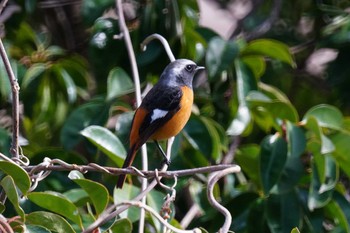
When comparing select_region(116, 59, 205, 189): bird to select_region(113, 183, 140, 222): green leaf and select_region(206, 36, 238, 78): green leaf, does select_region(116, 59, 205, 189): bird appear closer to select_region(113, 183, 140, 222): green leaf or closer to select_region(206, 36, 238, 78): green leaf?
select_region(113, 183, 140, 222): green leaf

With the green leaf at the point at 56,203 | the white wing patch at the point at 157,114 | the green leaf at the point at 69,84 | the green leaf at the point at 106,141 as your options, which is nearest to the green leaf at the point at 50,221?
the green leaf at the point at 56,203

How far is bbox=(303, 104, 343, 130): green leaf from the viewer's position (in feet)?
12.5

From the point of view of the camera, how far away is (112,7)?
442 centimetres

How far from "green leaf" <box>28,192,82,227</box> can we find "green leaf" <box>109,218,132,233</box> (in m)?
0.17

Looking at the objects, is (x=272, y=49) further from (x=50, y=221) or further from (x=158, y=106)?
(x=50, y=221)

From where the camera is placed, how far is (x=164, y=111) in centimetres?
356

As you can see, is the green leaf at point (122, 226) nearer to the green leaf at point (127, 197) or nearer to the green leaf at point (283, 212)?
the green leaf at point (127, 197)

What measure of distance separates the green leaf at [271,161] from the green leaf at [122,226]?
1.00 meters

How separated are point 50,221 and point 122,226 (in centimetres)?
26

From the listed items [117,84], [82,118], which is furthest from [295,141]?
[82,118]

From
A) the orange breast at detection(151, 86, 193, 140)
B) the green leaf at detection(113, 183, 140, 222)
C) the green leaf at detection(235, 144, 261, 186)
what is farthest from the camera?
the green leaf at detection(235, 144, 261, 186)

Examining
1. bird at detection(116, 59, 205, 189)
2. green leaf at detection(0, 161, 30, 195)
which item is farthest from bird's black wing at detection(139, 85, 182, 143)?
green leaf at detection(0, 161, 30, 195)

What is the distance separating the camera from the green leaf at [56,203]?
9.20ft

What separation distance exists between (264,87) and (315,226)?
2.52ft
